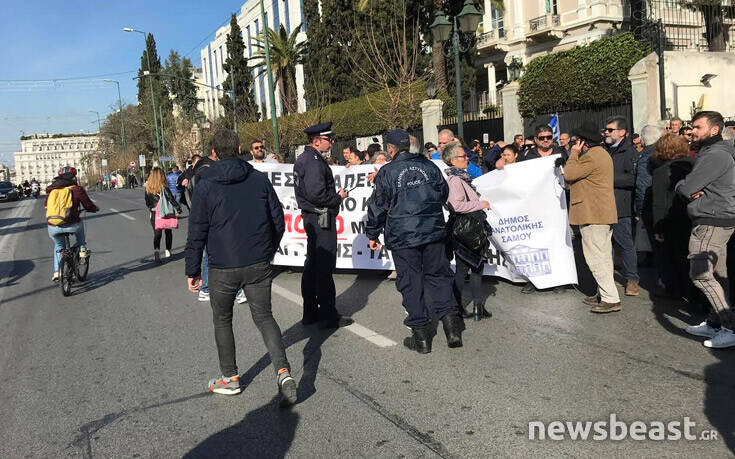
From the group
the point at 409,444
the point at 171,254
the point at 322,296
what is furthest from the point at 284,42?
the point at 409,444

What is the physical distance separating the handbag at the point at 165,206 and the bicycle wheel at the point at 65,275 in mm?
1917

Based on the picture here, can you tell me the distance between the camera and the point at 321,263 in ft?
21.6

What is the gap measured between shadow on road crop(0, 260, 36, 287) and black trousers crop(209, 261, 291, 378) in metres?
7.63

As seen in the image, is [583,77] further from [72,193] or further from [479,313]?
[72,193]

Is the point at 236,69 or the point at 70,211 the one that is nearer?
the point at 70,211

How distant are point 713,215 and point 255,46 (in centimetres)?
5517

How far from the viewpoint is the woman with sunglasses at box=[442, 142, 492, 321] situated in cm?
623

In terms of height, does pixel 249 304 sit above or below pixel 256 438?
above

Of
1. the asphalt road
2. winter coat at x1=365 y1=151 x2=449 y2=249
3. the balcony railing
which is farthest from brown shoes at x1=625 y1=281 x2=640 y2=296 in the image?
the balcony railing

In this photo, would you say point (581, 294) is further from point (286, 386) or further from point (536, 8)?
point (536, 8)

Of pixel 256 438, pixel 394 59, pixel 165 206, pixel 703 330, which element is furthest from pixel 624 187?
pixel 394 59

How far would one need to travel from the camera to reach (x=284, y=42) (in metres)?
45.5

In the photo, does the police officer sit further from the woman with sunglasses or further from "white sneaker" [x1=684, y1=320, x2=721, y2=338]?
"white sneaker" [x1=684, y1=320, x2=721, y2=338]

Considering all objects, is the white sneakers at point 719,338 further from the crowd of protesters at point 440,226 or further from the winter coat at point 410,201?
the winter coat at point 410,201
